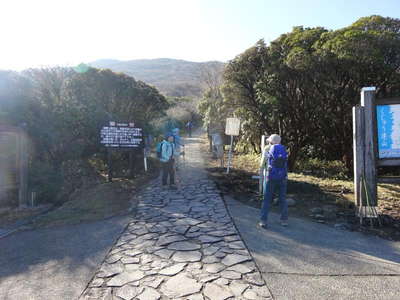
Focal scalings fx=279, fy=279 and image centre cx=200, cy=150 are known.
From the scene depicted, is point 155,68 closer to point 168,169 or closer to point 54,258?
point 168,169

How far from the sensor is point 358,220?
543 cm

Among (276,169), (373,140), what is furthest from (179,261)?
(373,140)

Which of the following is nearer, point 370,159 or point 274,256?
point 274,256

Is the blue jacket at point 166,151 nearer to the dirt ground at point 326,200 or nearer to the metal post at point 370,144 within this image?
the dirt ground at point 326,200

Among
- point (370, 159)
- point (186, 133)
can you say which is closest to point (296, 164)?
point (370, 159)

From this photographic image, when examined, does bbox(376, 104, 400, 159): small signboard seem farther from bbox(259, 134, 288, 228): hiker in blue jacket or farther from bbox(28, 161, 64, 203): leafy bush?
bbox(28, 161, 64, 203): leafy bush

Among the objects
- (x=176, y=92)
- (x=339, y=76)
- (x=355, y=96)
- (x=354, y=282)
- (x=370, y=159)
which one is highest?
(x=176, y=92)

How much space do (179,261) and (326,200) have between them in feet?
14.5

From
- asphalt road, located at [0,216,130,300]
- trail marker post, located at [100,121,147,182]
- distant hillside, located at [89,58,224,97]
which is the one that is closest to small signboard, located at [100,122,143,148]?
trail marker post, located at [100,121,147,182]

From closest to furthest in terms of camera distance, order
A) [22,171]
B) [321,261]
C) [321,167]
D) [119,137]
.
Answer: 1. [321,261]
2. [22,171]
3. [119,137]
4. [321,167]

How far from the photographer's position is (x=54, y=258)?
4168mm

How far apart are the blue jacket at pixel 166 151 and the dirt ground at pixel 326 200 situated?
1.78 m

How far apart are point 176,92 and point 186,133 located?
28404 millimetres

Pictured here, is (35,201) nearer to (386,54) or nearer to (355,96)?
(355,96)
